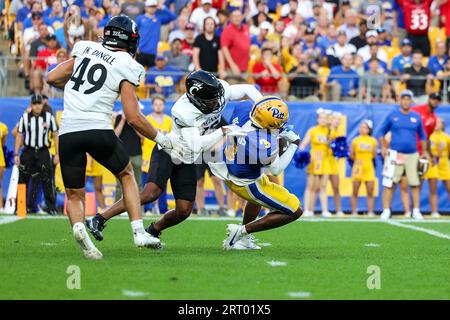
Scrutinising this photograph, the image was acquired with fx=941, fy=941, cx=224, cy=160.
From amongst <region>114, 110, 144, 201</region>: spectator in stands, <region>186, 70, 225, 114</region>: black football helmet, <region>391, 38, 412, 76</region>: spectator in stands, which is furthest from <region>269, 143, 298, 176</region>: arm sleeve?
<region>391, 38, 412, 76</region>: spectator in stands

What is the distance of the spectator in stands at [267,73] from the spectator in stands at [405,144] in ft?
6.69

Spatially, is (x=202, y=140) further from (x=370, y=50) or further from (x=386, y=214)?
(x=370, y=50)

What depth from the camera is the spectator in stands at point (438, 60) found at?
663 inches

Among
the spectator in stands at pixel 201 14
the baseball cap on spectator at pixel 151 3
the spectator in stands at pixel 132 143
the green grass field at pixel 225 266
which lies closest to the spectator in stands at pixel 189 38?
the spectator in stands at pixel 201 14

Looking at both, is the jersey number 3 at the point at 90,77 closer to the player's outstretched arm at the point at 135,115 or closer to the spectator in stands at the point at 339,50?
the player's outstretched arm at the point at 135,115

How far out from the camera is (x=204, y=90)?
26.8 feet

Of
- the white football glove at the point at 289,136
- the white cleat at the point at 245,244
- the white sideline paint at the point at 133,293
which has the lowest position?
the white cleat at the point at 245,244

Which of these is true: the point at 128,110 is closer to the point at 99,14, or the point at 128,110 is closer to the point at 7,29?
the point at 99,14

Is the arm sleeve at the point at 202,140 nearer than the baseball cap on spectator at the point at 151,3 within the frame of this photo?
Yes

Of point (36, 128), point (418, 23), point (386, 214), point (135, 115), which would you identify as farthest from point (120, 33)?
point (418, 23)

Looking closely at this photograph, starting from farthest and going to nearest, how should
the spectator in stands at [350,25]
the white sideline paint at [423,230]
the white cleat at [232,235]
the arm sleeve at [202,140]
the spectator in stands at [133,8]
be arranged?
the spectator in stands at [350,25], the spectator in stands at [133,8], the white sideline paint at [423,230], the white cleat at [232,235], the arm sleeve at [202,140]

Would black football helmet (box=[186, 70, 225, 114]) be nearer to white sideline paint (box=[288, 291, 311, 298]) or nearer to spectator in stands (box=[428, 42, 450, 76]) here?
white sideline paint (box=[288, 291, 311, 298])
